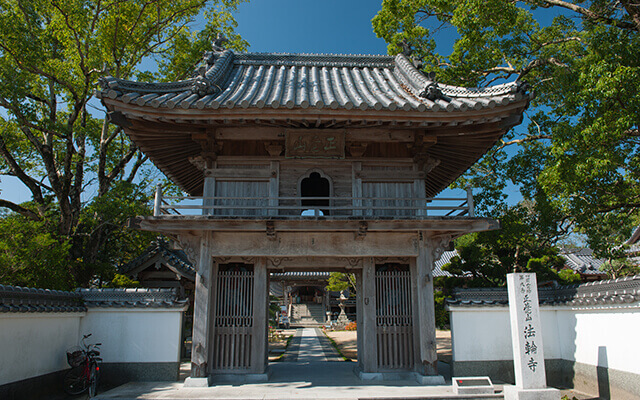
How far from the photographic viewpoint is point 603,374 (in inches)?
379

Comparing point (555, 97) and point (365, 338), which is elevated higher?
point (555, 97)

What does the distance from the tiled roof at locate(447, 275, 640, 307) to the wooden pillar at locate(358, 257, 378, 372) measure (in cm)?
220

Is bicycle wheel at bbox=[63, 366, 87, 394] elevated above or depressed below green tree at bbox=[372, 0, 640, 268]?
below

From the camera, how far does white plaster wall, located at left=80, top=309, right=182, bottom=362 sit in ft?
35.5

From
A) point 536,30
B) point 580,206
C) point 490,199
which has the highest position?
point 536,30

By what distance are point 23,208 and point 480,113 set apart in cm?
1906

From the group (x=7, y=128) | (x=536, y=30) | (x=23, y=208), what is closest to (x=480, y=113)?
(x=536, y=30)

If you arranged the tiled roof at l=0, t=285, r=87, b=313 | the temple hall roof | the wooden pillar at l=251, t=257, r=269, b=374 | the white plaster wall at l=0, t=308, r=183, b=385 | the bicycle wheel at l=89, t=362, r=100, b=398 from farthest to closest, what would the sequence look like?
the wooden pillar at l=251, t=257, r=269, b=374
the white plaster wall at l=0, t=308, r=183, b=385
the bicycle wheel at l=89, t=362, r=100, b=398
the temple hall roof
the tiled roof at l=0, t=285, r=87, b=313

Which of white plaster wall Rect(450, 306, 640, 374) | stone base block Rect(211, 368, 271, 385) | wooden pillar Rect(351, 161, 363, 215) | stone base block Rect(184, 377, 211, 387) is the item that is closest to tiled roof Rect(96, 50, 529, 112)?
wooden pillar Rect(351, 161, 363, 215)

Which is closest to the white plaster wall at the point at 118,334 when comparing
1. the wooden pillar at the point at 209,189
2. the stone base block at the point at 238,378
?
the stone base block at the point at 238,378

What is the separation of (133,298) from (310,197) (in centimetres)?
573

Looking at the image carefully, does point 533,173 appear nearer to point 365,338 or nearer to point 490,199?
point 490,199

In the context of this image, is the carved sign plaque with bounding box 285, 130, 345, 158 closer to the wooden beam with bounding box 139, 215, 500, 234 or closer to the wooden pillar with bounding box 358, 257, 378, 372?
the wooden beam with bounding box 139, 215, 500, 234

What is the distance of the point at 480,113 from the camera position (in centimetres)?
974
